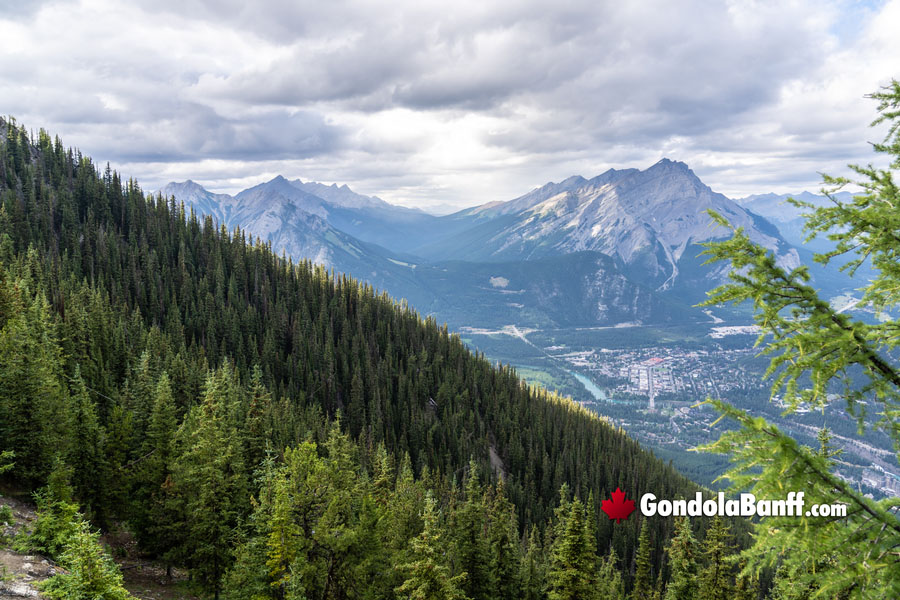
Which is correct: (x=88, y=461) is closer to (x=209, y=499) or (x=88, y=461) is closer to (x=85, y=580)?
(x=209, y=499)

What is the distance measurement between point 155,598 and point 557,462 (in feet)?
416

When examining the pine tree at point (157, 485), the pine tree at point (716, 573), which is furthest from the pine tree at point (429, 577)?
the pine tree at point (157, 485)

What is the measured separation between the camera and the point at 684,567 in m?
35.3

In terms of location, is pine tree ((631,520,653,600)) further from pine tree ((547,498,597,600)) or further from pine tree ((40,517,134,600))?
pine tree ((40,517,134,600))

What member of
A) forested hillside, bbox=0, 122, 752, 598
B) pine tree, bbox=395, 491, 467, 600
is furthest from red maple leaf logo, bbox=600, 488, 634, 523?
pine tree, bbox=395, 491, 467, 600

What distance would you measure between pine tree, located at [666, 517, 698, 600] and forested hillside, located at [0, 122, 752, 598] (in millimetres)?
791

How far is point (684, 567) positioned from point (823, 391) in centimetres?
3304

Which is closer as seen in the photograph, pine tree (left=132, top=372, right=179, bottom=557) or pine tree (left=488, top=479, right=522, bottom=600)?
pine tree (left=132, top=372, right=179, bottom=557)

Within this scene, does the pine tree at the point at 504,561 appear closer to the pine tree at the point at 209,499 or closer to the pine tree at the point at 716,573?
the pine tree at the point at 716,573

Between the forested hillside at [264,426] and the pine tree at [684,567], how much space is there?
791 millimetres

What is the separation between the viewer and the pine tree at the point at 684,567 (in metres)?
34.5

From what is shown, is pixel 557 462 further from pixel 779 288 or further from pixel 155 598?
pixel 779 288

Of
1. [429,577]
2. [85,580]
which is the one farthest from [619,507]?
[85,580]

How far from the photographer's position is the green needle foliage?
8594 millimetres
